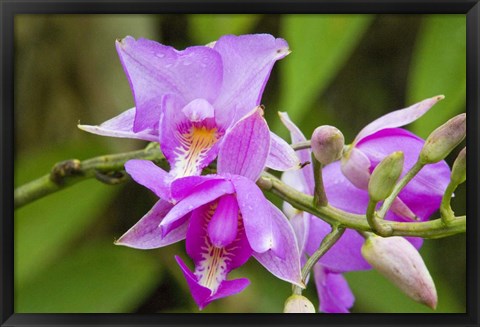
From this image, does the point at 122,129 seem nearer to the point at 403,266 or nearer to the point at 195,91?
the point at 195,91

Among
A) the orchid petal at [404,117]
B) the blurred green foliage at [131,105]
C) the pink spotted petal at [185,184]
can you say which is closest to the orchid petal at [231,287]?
the pink spotted petal at [185,184]

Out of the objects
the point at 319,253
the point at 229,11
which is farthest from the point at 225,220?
the point at 229,11

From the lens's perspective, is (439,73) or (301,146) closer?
(301,146)

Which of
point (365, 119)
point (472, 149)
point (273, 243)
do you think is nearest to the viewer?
point (273, 243)

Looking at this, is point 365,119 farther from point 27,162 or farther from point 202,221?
point 202,221

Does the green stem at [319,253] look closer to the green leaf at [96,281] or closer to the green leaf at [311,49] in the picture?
the green leaf at [311,49]

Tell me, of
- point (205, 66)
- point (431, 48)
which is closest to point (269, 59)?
point (205, 66)
